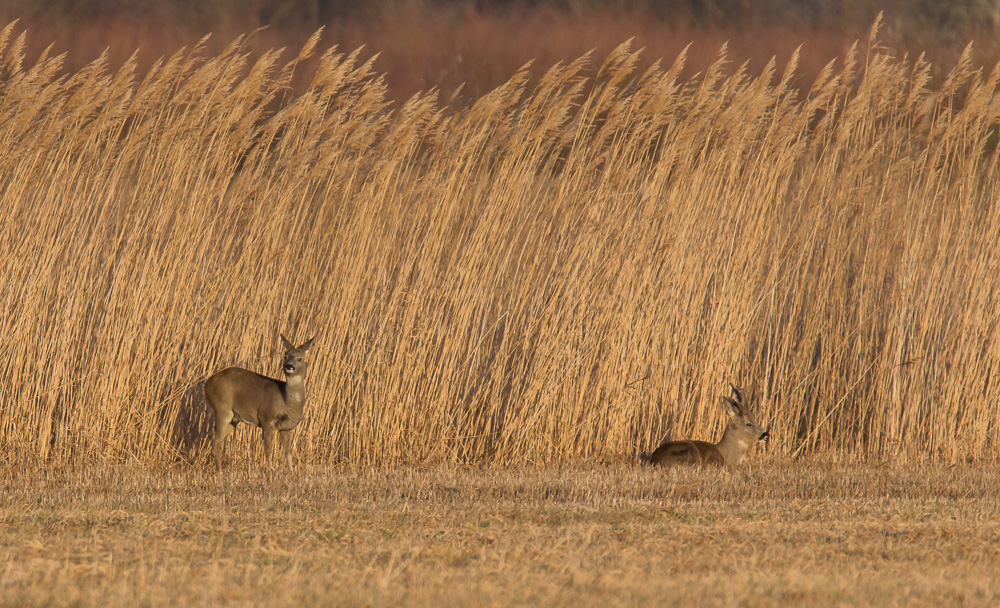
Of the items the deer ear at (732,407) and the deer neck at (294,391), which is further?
the deer ear at (732,407)

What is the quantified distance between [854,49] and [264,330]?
13.8 ft

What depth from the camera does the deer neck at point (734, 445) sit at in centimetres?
764

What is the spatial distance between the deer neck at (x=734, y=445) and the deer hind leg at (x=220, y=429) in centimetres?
276

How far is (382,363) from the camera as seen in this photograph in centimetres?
753

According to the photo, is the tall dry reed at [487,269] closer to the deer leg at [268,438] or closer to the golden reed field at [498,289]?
the golden reed field at [498,289]

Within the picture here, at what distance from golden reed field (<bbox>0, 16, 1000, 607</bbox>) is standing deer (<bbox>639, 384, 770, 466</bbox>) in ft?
0.71

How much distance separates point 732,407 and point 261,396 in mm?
2730

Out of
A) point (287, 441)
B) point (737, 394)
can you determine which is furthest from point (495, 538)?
point (737, 394)

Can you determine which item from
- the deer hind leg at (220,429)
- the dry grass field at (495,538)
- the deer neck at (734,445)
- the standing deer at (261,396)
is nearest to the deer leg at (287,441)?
the standing deer at (261,396)

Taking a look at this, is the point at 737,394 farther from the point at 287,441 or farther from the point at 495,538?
the point at 495,538

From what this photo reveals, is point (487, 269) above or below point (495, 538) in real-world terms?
above

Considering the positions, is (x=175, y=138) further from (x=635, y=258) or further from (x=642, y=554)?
(x=642, y=554)

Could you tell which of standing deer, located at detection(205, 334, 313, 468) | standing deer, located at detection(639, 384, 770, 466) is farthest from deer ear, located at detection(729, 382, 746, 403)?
standing deer, located at detection(205, 334, 313, 468)

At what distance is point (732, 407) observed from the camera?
7746 millimetres
